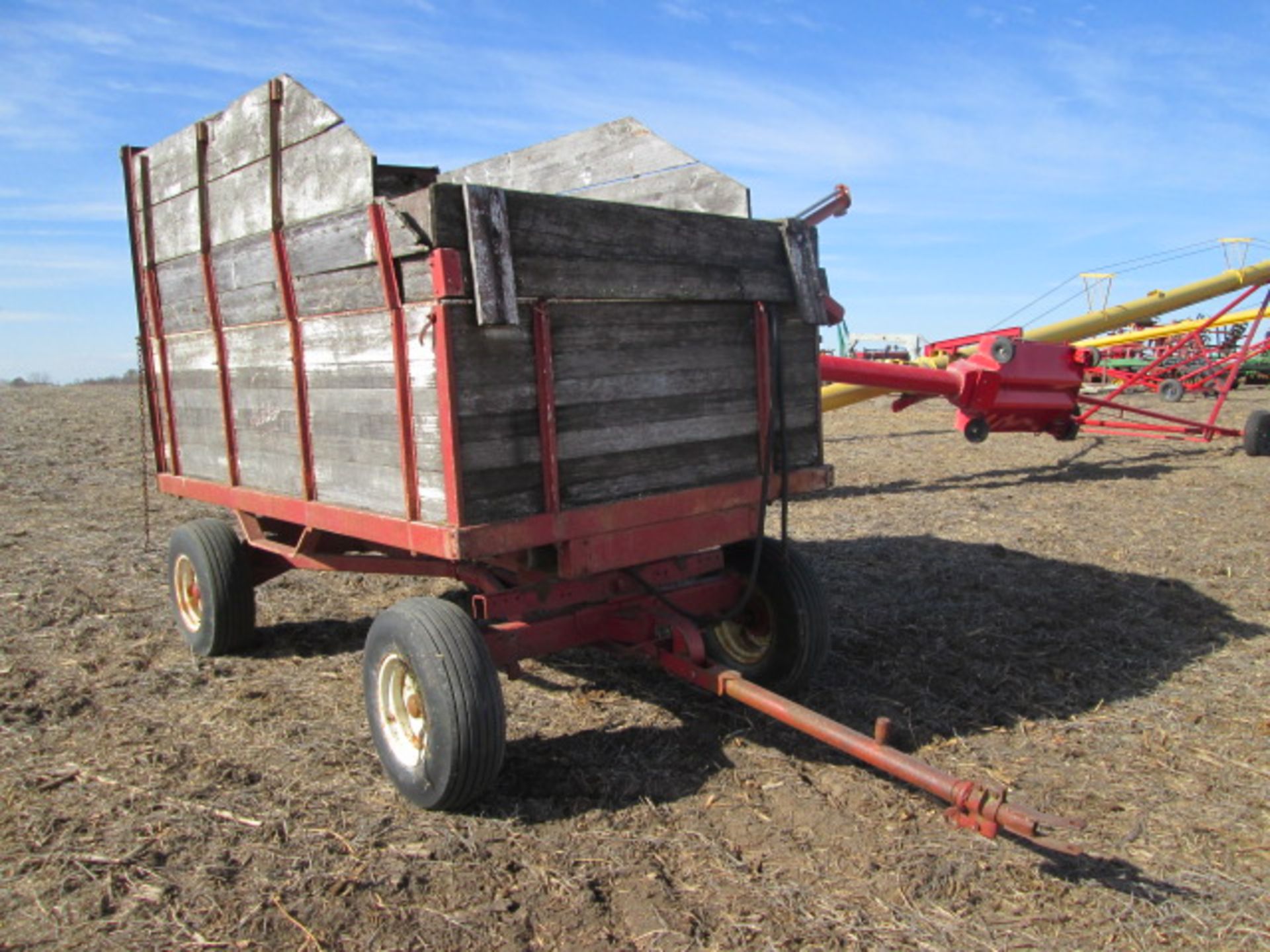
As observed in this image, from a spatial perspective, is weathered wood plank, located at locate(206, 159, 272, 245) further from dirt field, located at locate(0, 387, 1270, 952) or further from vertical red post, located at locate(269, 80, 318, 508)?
dirt field, located at locate(0, 387, 1270, 952)

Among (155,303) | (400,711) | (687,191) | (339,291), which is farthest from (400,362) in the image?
(155,303)

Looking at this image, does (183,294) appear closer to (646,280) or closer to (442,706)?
(646,280)

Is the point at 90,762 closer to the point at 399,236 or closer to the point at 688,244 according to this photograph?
the point at 399,236

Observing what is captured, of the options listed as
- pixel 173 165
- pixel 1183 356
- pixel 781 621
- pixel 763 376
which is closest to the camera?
pixel 763 376

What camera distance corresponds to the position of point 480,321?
294 cm

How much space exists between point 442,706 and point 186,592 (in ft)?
9.18

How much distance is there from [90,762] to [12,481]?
8.74 metres

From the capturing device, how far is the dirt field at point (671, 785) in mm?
2635

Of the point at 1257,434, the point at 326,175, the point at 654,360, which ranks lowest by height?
the point at 1257,434

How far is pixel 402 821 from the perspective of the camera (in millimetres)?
3186

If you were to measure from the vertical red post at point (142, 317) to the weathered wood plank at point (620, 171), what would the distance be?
181 cm

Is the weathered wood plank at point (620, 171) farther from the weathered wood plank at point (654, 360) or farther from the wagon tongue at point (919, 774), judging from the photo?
the wagon tongue at point (919, 774)

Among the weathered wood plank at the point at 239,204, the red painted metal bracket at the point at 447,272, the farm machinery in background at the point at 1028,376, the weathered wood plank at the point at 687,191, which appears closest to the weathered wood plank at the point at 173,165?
the weathered wood plank at the point at 239,204

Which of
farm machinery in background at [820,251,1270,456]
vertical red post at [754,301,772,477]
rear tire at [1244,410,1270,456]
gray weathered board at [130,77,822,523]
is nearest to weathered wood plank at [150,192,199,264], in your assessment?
gray weathered board at [130,77,822,523]
